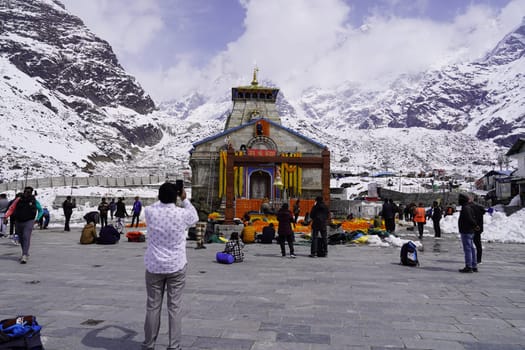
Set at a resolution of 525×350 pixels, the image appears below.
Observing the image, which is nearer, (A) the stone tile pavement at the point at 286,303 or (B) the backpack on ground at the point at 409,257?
(A) the stone tile pavement at the point at 286,303

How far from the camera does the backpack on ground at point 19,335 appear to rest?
3.66 metres

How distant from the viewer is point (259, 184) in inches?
1243

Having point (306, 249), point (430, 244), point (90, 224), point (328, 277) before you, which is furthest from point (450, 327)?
Answer: point (90, 224)

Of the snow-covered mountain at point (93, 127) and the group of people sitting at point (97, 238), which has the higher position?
the snow-covered mountain at point (93, 127)

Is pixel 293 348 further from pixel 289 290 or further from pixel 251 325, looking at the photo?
pixel 289 290

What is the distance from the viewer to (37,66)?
507 ft

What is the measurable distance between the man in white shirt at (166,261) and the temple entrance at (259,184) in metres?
27.2

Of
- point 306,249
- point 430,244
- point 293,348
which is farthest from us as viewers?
point 430,244

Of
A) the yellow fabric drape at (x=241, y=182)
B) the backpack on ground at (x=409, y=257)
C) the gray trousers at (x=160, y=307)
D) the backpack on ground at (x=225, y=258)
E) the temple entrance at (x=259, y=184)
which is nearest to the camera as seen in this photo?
the gray trousers at (x=160, y=307)

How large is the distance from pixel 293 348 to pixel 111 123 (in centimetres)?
15171

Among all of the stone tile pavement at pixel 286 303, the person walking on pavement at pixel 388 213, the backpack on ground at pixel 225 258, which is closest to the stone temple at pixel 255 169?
the person walking on pavement at pixel 388 213

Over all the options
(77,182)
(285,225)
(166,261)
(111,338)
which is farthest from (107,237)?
(77,182)

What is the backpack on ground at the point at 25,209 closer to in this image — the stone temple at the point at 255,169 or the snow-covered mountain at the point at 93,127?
the stone temple at the point at 255,169

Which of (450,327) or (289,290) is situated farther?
(289,290)
